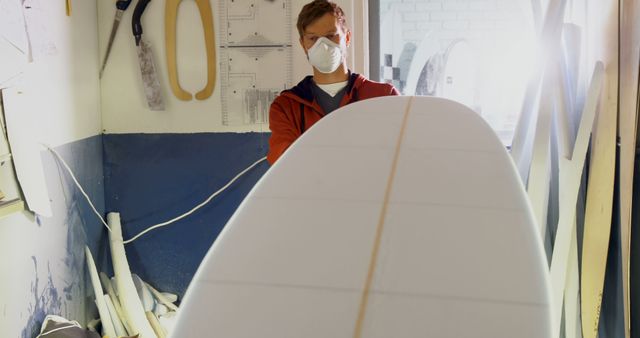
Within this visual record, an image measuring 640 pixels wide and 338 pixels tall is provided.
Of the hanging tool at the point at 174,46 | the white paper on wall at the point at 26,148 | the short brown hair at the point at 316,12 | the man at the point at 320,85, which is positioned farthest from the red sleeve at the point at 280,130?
the hanging tool at the point at 174,46

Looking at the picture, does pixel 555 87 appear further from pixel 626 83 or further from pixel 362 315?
pixel 362 315

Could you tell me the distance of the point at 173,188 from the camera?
3.33m

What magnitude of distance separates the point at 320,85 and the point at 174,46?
3.53 feet

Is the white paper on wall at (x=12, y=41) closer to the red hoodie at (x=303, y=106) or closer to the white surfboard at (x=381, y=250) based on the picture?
the red hoodie at (x=303, y=106)

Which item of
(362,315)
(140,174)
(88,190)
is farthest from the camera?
(140,174)

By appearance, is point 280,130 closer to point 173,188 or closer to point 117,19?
point 173,188

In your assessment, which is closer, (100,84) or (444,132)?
(444,132)

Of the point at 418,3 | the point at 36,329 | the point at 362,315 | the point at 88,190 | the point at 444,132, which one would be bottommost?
the point at 36,329

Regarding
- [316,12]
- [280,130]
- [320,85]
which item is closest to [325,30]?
[316,12]

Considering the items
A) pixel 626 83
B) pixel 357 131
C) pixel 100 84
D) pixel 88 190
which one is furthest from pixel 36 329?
pixel 626 83

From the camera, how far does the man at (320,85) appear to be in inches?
90.5

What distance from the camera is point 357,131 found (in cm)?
110

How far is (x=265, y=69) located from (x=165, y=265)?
1.05m

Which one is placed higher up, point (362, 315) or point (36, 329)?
point (362, 315)
